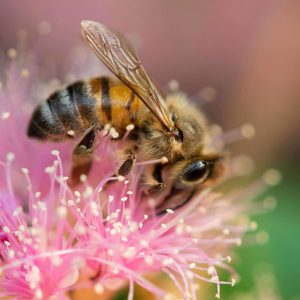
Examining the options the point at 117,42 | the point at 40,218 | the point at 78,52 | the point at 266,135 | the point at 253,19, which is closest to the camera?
the point at 40,218

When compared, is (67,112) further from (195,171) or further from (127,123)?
(195,171)

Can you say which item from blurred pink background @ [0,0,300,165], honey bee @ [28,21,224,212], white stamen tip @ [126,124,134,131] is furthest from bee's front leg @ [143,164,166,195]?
blurred pink background @ [0,0,300,165]

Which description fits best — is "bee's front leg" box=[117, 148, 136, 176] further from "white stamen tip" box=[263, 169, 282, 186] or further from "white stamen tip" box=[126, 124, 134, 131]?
"white stamen tip" box=[263, 169, 282, 186]

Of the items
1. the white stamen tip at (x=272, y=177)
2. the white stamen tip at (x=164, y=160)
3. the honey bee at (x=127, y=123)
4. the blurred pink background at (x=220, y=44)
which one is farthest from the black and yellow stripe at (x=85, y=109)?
the blurred pink background at (x=220, y=44)

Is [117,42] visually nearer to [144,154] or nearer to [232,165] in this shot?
[144,154]

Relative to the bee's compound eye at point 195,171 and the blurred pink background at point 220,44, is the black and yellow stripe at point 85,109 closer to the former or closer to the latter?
the bee's compound eye at point 195,171

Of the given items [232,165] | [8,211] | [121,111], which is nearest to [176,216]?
[121,111]

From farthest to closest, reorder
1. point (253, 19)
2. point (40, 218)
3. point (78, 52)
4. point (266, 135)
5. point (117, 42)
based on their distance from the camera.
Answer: point (253, 19), point (266, 135), point (78, 52), point (117, 42), point (40, 218)
